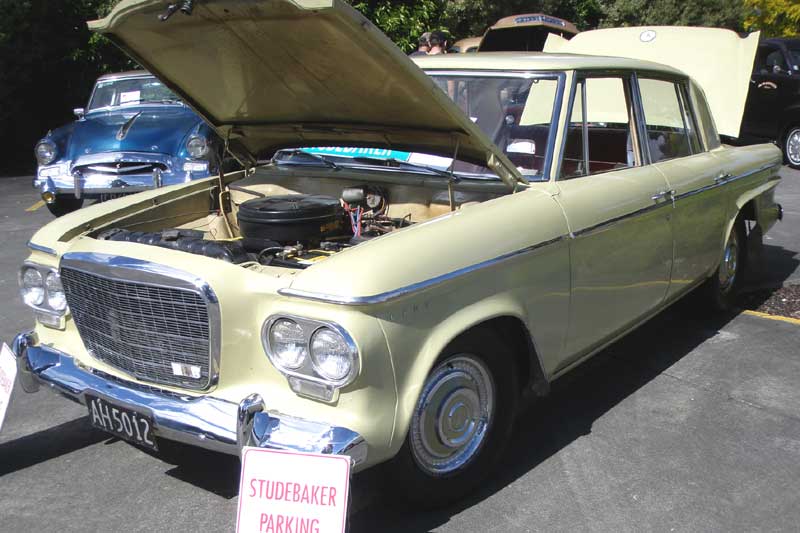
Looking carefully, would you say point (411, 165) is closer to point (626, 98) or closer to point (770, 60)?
point (626, 98)

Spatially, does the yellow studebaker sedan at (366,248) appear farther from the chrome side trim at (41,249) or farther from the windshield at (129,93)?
the windshield at (129,93)

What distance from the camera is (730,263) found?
212 inches

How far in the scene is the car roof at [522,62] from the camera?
3737 millimetres

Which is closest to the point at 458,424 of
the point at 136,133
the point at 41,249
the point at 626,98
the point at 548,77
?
the point at 548,77

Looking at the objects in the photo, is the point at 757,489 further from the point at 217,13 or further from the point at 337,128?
the point at 217,13

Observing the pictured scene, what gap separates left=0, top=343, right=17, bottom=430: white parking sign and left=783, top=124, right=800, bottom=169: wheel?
1164 cm

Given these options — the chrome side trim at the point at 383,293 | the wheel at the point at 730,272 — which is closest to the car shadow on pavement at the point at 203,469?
the chrome side trim at the point at 383,293

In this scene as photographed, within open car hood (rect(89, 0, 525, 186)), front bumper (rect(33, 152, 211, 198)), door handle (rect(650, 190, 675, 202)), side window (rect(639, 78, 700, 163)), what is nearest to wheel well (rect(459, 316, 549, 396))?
open car hood (rect(89, 0, 525, 186))

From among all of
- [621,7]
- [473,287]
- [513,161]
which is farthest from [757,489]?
[621,7]

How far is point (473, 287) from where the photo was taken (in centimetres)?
294

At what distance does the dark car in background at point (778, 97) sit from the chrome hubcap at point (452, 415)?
10.5 m

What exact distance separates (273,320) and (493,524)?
118cm

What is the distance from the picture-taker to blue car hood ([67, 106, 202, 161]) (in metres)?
8.48

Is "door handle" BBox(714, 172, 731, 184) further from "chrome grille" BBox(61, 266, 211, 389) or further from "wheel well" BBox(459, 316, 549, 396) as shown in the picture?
"chrome grille" BBox(61, 266, 211, 389)
